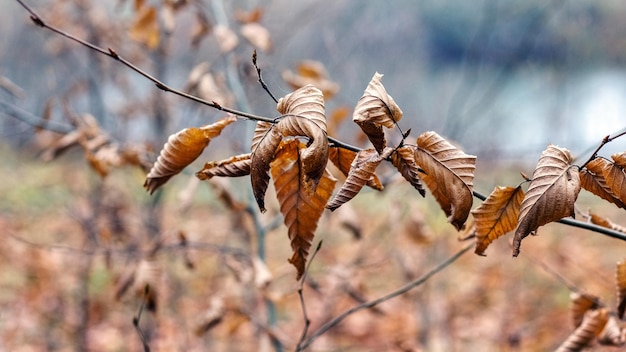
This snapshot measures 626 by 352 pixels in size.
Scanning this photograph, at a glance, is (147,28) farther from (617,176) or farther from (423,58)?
(423,58)

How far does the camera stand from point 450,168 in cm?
70

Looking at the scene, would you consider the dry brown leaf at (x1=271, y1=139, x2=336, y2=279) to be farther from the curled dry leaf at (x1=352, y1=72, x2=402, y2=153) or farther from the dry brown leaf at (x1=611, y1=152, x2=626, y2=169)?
the dry brown leaf at (x1=611, y1=152, x2=626, y2=169)

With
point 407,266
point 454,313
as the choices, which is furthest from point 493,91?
point 454,313

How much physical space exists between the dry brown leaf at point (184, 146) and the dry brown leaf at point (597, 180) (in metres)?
0.49

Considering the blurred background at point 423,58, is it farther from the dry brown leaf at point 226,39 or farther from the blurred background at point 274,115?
the dry brown leaf at point 226,39

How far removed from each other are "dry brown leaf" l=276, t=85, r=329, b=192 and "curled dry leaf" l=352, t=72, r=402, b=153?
0.05 metres

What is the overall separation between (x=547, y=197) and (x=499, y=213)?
117mm

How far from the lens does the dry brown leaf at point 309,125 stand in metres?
0.65

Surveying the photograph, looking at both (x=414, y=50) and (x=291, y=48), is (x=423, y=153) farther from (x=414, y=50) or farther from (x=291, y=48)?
(x=291, y=48)

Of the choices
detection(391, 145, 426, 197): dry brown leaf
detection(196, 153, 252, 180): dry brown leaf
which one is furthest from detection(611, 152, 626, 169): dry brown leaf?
detection(196, 153, 252, 180): dry brown leaf

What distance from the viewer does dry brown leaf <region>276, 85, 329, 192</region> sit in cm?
65

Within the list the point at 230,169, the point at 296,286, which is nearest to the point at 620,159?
the point at 230,169

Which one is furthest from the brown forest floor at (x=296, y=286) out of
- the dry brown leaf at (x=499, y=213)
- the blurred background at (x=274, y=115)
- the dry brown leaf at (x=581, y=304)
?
the dry brown leaf at (x=499, y=213)

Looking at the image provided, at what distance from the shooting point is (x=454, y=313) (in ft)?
12.1
